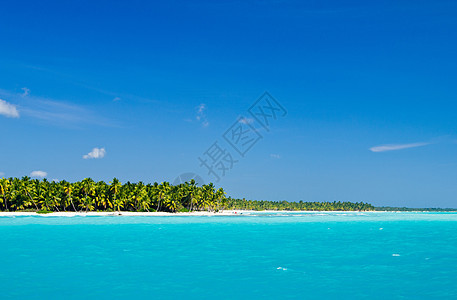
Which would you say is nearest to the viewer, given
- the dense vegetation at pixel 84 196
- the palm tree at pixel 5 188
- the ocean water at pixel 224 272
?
the ocean water at pixel 224 272

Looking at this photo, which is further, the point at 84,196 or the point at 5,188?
the point at 84,196

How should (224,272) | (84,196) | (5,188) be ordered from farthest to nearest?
1. (84,196)
2. (5,188)
3. (224,272)

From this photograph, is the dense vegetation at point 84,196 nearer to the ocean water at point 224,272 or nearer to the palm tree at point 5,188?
the palm tree at point 5,188

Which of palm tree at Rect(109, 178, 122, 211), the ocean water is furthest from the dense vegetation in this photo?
the ocean water

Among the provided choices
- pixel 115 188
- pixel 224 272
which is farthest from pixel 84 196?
pixel 224 272

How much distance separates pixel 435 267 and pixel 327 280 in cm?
1248

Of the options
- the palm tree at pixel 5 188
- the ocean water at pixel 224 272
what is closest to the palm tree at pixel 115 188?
the palm tree at pixel 5 188

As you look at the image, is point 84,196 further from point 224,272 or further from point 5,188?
point 224,272

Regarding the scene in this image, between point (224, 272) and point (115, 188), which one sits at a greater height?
point (115, 188)

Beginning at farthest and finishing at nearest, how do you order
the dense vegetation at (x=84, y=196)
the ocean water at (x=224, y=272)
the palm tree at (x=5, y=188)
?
1. the dense vegetation at (x=84, y=196)
2. the palm tree at (x=5, y=188)
3. the ocean water at (x=224, y=272)

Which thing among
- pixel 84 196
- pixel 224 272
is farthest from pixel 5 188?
pixel 224 272

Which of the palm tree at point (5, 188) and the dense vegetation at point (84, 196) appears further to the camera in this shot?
the dense vegetation at point (84, 196)

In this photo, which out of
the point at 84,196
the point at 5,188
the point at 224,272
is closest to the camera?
the point at 224,272

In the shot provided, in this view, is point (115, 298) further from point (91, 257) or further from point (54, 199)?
point (54, 199)
